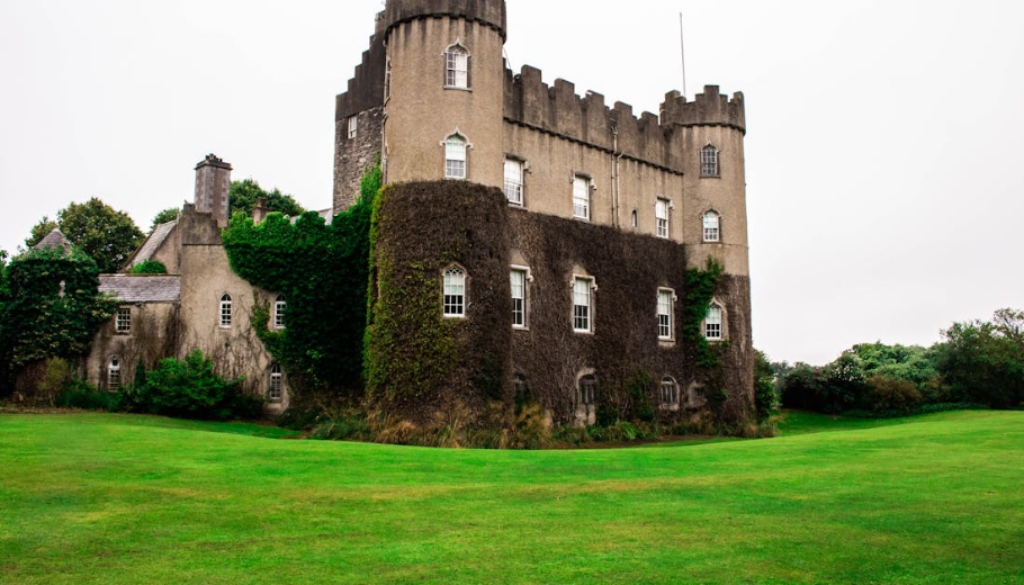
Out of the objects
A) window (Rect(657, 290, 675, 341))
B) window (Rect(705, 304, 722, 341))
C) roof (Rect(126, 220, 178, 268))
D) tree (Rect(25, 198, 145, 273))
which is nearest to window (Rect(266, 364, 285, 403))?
window (Rect(657, 290, 675, 341))

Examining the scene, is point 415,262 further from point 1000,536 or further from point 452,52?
point 1000,536

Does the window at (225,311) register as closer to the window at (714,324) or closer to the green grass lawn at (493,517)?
the green grass lawn at (493,517)

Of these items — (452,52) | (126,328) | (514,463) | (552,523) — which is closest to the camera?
(552,523)

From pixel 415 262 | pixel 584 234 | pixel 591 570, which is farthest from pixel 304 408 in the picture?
pixel 591 570

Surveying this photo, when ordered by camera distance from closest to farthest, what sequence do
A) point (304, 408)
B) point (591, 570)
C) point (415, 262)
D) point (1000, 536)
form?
point (591, 570), point (1000, 536), point (415, 262), point (304, 408)

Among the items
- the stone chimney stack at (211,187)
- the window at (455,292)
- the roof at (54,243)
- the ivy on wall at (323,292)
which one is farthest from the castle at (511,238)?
the stone chimney stack at (211,187)

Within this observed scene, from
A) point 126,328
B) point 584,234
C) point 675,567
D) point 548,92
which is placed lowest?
point 675,567

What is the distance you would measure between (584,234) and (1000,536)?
24.3 m

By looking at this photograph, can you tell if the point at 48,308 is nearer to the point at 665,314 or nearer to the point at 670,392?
the point at 665,314

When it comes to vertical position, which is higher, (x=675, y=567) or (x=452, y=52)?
(x=452, y=52)

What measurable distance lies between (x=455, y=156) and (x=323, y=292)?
739 centimetres

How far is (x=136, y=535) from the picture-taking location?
10.2 m

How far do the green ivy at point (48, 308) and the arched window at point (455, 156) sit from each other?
1739 centimetres

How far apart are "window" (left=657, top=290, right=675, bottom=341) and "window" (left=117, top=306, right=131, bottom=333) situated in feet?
73.6
